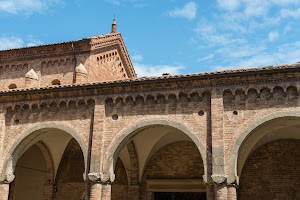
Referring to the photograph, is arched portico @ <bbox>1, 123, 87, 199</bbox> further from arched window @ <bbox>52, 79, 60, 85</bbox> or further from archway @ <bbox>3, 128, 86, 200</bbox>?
arched window @ <bbox>52, 79, 60, 85</bbox>

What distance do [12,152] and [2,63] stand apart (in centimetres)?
613

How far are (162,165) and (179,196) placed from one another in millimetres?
1166

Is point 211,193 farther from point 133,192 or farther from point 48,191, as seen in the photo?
point 48,191

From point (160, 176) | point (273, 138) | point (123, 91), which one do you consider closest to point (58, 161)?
point (160, 176)

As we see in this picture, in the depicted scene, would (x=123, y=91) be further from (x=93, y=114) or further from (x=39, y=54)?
(x=39, y=54)

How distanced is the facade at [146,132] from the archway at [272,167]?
0.03m

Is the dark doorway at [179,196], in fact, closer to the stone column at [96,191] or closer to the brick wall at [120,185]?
the brick wall at [120,185]

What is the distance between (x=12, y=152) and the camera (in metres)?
11.5

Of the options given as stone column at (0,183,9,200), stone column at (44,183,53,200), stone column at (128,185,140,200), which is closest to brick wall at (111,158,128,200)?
stone column at (128,185,140,200)

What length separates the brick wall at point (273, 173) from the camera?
1127cm

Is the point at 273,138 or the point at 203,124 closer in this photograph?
the point at 203,124

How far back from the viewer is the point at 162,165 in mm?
12969

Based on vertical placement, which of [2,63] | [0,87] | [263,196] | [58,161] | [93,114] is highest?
[2,63]

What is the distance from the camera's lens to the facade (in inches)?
365
